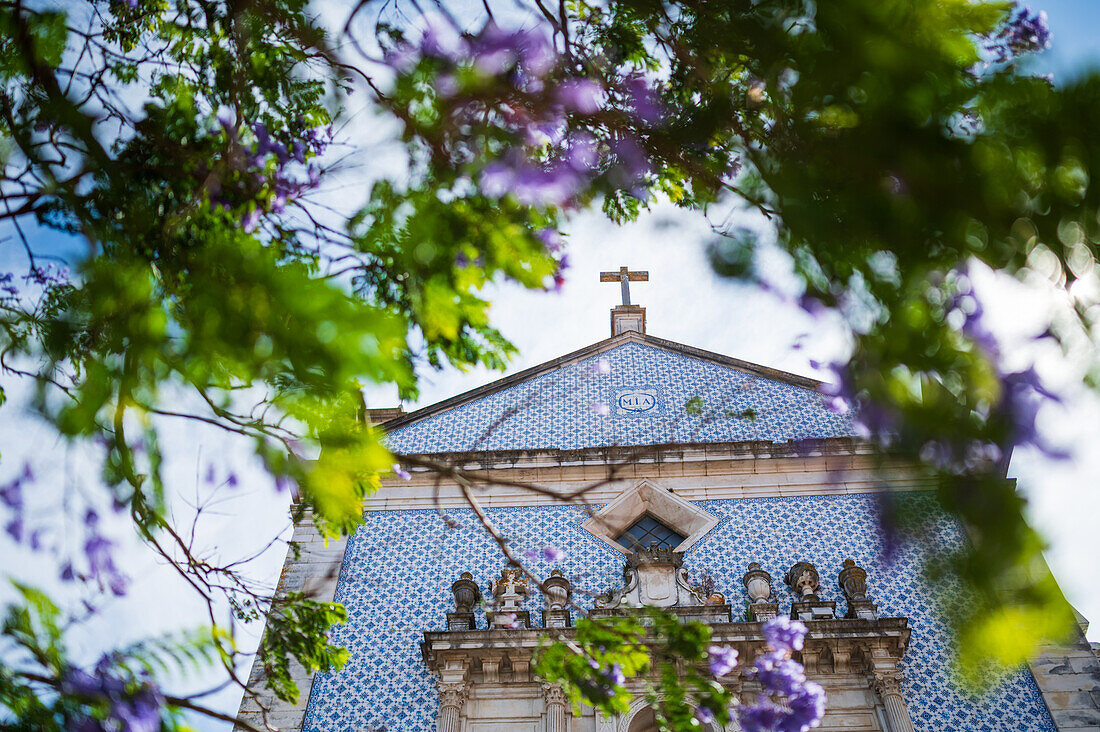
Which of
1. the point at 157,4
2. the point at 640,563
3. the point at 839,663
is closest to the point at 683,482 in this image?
the point at 640,563

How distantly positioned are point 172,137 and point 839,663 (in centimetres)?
628

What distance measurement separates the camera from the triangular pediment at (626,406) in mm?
10188

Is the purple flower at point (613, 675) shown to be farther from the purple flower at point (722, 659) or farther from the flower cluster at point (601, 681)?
the purple flower at point (722, 659)

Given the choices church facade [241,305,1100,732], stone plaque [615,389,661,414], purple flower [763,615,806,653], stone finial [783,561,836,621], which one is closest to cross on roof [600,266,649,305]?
church facade [241,305,1100,732]

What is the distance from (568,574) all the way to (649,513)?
1.39 metres

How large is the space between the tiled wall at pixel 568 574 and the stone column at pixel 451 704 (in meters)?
0.18

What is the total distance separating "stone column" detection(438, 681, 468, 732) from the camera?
7.02 metres

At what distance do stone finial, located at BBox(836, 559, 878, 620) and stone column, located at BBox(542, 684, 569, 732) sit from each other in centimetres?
260

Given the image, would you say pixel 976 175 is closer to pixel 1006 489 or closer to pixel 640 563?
pixel 1006 489

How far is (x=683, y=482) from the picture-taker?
949 centimetres

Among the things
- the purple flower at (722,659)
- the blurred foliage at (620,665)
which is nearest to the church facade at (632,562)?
the purple flower at (722,659)

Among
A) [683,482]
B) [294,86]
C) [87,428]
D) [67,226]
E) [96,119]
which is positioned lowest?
[87,428]

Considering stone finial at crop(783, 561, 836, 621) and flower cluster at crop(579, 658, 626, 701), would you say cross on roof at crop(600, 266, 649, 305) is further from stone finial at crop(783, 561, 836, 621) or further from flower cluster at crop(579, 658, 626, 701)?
flower cluster at crop(579, 658, 626, 701)

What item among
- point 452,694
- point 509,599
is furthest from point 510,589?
point 452,694
